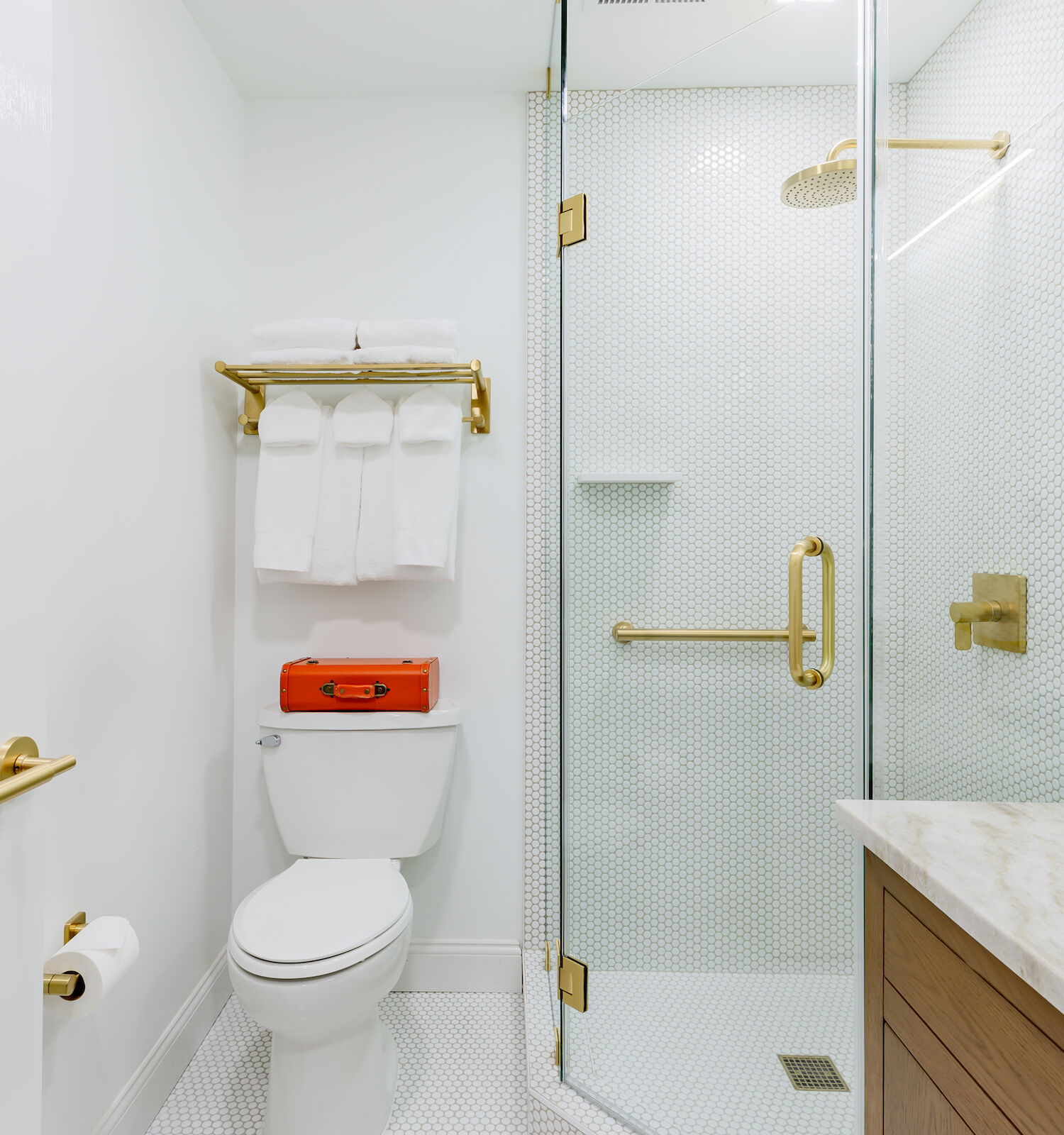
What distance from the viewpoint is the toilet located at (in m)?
1.24

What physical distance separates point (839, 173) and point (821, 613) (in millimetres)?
665

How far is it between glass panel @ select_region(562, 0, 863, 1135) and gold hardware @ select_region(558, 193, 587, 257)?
0.04 m

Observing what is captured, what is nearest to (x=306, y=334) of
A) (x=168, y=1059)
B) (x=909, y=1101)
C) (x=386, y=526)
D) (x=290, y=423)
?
(x=290, y=423)

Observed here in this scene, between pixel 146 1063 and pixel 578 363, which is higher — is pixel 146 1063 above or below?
below

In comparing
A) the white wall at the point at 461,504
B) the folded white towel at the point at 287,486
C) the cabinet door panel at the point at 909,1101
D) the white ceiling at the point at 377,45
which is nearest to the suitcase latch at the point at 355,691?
the white wall at the point at 461,504

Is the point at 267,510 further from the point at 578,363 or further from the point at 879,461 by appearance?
the point at 879,461

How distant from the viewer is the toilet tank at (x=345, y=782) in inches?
67.3

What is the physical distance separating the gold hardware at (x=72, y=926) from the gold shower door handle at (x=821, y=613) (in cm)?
123

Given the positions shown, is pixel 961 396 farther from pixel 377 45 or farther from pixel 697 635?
pixel 377 45

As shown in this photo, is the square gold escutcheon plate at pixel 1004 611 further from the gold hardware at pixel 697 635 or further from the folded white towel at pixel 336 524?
the folded white towel at pixel 336 524

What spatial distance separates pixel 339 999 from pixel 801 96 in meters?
1.67

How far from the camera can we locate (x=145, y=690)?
1.45m

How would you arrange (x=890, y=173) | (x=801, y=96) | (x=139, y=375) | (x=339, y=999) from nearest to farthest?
(x=890, y=173) < (x=801, y=96) < (x=339, y=999) < (x=139, y=375)

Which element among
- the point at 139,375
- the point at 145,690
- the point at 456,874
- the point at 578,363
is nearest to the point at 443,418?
the point at 578,363
